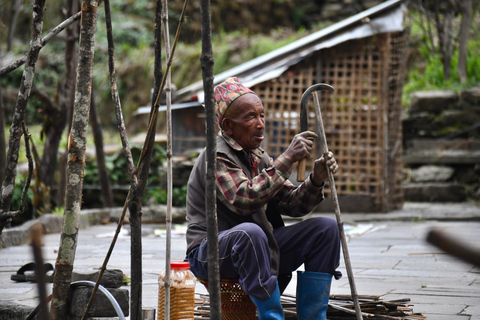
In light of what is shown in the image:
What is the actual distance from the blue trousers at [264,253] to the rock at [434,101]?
8.53 meters

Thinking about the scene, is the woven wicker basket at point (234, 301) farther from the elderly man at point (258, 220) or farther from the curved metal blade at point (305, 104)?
the curved metal blade at point (305, 104)

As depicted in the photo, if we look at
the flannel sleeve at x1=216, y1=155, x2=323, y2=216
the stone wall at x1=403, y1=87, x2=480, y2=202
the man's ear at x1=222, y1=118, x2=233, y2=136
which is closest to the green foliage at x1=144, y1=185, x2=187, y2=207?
the stone wall at x1=403, y1=87, x2=480, y2=202

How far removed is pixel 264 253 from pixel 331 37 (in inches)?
269

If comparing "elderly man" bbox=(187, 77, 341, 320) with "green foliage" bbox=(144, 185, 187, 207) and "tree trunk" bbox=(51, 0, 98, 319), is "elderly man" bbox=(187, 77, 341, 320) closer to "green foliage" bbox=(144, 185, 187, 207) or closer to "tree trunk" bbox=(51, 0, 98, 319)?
"tree trunk" bbox=(51, 0, 98, 319)

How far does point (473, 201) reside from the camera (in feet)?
33.0

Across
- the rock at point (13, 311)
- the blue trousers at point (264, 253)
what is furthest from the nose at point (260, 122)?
the rock at point (13, 311)

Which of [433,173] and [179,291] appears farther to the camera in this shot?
[433,173]

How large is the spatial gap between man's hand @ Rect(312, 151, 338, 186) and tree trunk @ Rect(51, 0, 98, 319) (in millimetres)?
984

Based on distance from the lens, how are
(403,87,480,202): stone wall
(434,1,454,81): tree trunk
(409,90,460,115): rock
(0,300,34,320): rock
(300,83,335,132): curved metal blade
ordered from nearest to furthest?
(300,83,335,132): curved metal blade
(0,300,34,320): rock
(403,87,480,202): stone wall
(409,90,460,115): rock
(434,1,454,81): tree trunk

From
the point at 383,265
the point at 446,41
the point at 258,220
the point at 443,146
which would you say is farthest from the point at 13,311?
the point at 446,41

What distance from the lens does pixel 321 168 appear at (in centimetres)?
280

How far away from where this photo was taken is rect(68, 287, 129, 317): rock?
252 centimetres

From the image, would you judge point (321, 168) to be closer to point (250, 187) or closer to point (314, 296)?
point (250, 187)

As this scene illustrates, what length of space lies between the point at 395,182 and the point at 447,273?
4863 millimetres
